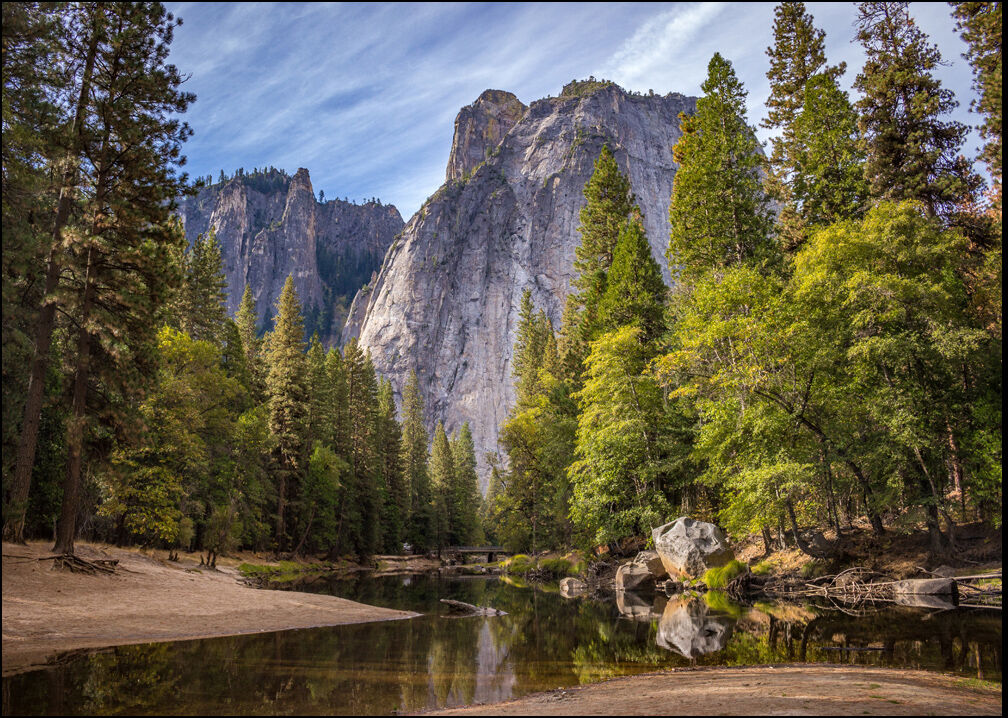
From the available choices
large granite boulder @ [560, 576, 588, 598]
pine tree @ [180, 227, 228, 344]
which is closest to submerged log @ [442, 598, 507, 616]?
large granite boulder @ [560, 576, 588, 598]

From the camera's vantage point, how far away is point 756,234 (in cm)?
2573

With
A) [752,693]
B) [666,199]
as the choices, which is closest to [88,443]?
[752,693]

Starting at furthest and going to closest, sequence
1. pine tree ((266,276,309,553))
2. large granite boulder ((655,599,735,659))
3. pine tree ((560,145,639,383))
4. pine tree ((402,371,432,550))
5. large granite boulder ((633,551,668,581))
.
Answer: pine tree ((402,371,432,550)) < pine tree ((266,276,309,553)) < pine tree ((560,145,639,383)) < large granite boulder ((633,551,668,581)) < large granite boulder ((655,599,735,659))

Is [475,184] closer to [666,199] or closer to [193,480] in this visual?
[666,199]

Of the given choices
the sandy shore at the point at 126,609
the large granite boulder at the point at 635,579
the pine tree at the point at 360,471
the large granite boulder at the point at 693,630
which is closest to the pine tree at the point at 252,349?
the pine tree at the point at 360,471

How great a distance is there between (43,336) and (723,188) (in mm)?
25460

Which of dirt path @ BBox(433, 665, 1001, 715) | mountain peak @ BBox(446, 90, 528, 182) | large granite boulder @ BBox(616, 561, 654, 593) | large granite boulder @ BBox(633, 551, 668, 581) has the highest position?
mountain peak @ BBox(446, 90, 528, 182)

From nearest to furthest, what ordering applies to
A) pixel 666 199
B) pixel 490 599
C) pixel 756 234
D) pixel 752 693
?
pixel 752 693, pixel 490 599, pixel 756 234, pixel 666 199

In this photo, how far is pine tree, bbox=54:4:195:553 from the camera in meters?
15.4

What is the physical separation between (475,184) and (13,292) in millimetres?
139508

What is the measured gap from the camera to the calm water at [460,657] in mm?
7242

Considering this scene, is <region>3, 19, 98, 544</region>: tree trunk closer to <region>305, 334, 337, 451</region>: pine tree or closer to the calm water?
the calm water

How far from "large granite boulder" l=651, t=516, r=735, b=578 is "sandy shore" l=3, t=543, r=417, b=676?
11.6 metres

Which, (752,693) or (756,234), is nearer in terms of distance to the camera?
(752,693)
